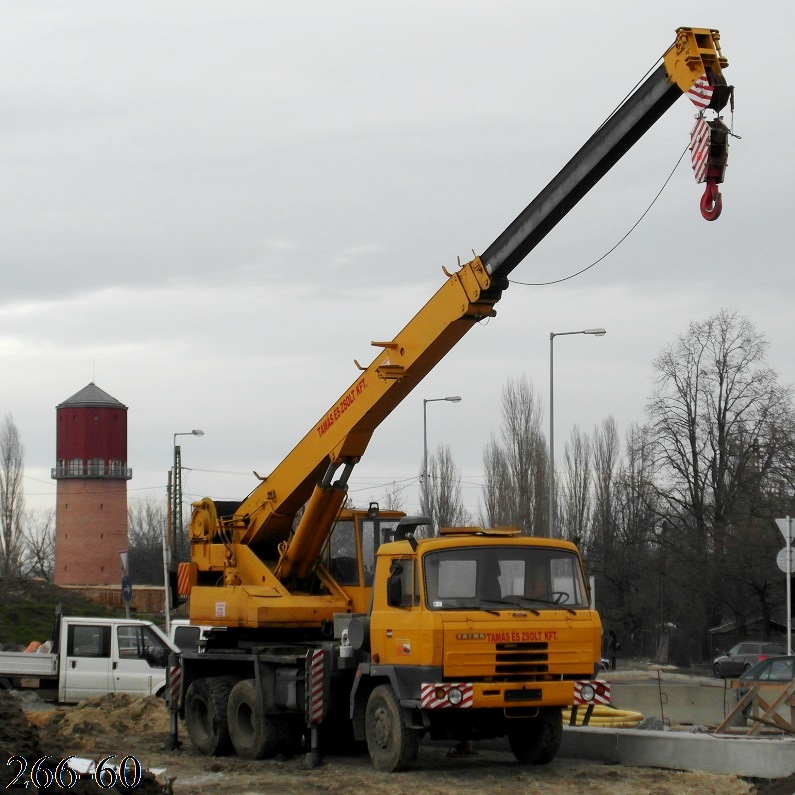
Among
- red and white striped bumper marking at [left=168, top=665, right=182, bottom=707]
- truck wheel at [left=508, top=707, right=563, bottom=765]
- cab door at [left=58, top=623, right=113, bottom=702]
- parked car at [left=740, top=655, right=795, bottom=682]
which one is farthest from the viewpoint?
parked car at [left=740, top=655, right=795, bottom=682]

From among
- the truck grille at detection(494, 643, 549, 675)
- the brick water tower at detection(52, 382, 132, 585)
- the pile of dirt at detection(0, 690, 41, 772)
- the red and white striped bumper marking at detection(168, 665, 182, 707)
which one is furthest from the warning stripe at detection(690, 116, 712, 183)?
the brick water tower at detection(52, 382, 132, 585)

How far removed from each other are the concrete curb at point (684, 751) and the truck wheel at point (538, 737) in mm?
665

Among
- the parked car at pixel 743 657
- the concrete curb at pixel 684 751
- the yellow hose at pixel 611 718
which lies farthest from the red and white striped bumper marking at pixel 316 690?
the parked car at pixel 743 657

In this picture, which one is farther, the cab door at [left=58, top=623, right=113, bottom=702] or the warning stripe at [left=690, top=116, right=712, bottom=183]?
the cab door at [left=58, top=623, right=113, bottom=702]

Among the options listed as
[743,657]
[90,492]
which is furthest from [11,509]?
[743,657]

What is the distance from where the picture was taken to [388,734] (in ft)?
46.5

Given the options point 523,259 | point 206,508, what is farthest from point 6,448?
point 523,259

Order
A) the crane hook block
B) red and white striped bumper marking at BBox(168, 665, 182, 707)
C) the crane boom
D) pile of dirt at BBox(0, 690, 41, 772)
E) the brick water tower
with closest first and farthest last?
the crane hook block
pile of dirt at BBox(0, 690, 41, 772)
the crane boom
red and white striped bumper marking at BBox(168, 665, 182, 707)
the brick water tower

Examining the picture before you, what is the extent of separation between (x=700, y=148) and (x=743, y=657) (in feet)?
105

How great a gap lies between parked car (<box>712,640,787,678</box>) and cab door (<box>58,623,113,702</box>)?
20.8 m

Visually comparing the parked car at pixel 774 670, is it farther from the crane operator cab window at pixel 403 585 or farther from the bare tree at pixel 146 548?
the bare tree at pixel 146 548

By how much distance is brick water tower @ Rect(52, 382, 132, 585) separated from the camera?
7644 cm

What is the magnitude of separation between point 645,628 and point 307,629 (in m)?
44.5

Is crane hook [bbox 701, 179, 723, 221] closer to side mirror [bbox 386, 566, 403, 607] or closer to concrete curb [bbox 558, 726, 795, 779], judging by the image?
side mirror [bbox 386, 566, 403, 607]
